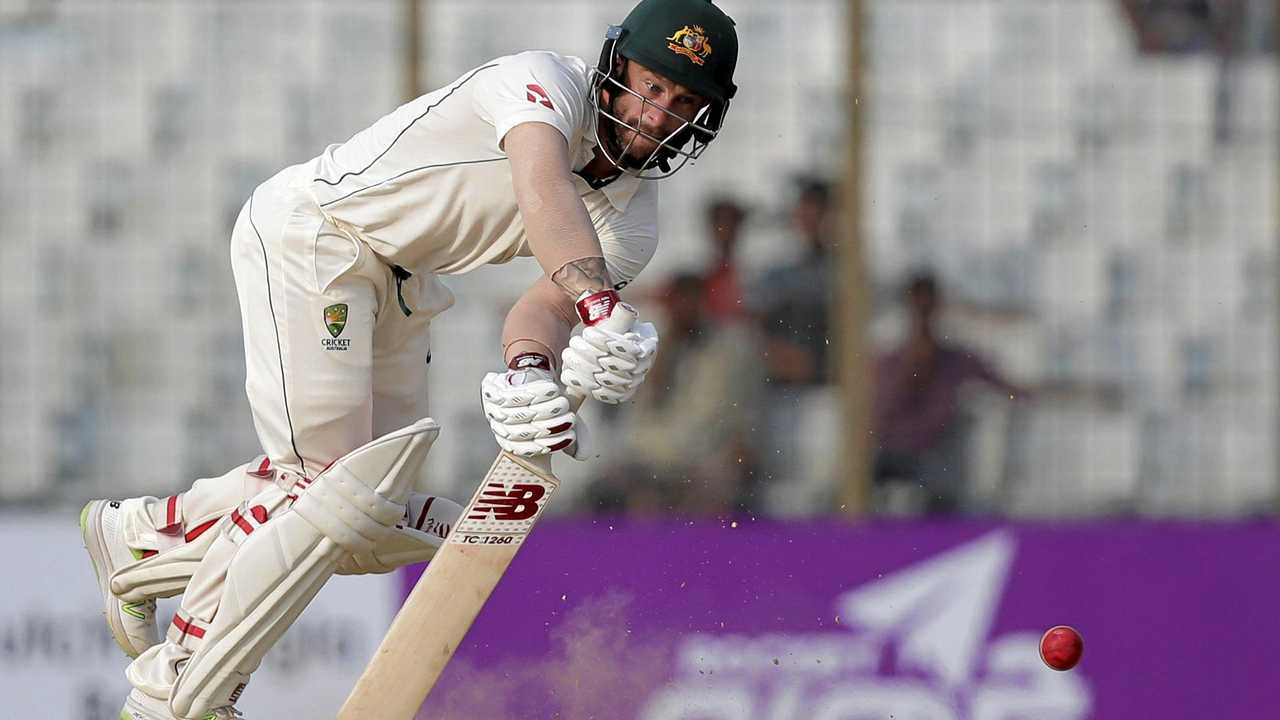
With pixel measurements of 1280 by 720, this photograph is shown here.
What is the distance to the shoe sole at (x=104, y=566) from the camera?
178 inches

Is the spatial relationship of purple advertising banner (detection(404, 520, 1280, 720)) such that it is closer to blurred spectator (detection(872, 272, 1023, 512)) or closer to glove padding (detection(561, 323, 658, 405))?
blurred spectator (detection(872, 272, 1023, 512))

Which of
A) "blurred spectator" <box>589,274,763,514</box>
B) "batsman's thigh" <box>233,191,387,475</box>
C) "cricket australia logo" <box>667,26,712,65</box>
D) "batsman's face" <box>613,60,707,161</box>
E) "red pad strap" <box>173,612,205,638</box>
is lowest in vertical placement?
"blurred spectator" <box>589,274,763,514</box>

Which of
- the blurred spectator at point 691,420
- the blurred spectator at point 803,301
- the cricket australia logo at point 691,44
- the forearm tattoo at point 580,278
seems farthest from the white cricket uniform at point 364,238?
→ the blurred spectator at point 803,301

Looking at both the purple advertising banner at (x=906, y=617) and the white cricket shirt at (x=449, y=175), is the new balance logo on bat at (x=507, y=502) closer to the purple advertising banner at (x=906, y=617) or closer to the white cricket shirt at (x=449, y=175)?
the white cricket shirt at (x=449, y=175)

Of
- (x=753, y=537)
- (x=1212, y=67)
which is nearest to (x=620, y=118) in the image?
(x=753, y=537)

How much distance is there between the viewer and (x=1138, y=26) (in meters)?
7.21

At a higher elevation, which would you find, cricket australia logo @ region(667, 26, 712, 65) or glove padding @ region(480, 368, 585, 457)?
cricket australia logo @ region(667, 26, 712, 65)

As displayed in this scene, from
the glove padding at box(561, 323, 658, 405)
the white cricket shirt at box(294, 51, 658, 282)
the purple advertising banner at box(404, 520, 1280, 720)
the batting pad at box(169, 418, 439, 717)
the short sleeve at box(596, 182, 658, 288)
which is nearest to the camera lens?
the glove padding at box(561, 323, 658, 405)

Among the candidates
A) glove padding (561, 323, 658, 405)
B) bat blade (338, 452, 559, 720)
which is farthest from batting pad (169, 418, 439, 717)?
glove padding (561, 323, 658, 405)

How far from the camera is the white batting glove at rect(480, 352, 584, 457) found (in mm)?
3746

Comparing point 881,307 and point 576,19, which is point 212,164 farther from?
point 881,307

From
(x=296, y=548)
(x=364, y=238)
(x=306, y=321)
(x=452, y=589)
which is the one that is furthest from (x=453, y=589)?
(x=364, y=238)

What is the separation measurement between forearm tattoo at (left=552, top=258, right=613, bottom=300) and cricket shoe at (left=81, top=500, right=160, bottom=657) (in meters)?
1.41

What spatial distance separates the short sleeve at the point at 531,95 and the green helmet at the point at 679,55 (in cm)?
8
